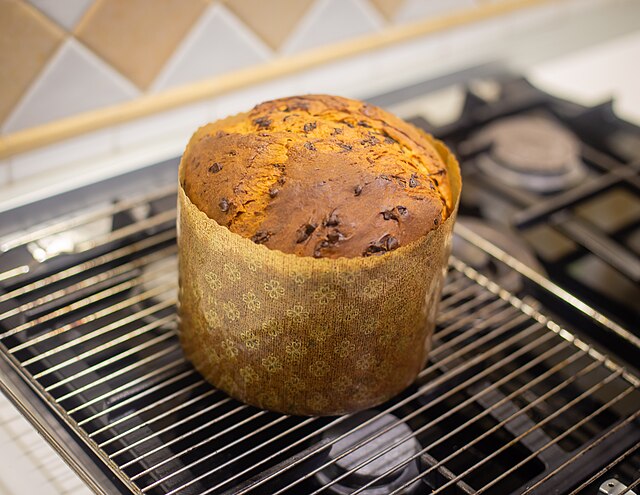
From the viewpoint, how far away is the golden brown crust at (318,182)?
714mm

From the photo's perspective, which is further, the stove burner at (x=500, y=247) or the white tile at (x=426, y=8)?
the white tile at (x=426, y=8)

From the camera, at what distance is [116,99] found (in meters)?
1.08

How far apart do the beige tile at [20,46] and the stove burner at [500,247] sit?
0.57 meters

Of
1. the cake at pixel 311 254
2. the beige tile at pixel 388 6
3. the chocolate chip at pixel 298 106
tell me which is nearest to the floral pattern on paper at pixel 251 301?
the cake at pixel 311 254

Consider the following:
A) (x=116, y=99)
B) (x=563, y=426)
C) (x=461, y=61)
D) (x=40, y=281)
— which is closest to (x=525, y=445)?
(x=563, y=426)

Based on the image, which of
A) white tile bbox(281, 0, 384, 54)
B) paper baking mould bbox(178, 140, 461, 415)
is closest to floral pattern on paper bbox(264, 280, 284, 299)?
paper baking mould bbox(178, 140, 461, 415)

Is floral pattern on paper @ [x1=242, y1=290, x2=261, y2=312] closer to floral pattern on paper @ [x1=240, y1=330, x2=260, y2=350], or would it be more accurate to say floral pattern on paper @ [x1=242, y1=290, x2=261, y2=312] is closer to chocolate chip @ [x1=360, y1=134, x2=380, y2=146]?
floral pattern on paper @ [x1=240, y1=330, x2=260, y2=350]

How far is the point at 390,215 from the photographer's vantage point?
2.40 feet

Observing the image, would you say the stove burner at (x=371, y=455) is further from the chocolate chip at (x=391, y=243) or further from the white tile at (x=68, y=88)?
the white tile at (x=68, y=88)

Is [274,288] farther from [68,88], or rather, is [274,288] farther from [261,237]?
[68,88]

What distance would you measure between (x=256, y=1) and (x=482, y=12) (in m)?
0.48

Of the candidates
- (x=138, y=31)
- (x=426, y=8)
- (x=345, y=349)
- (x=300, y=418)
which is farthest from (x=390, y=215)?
(x=426, y=8)

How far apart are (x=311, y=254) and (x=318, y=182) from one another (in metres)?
0.07

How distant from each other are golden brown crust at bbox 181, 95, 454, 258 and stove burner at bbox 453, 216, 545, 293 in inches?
9.8
